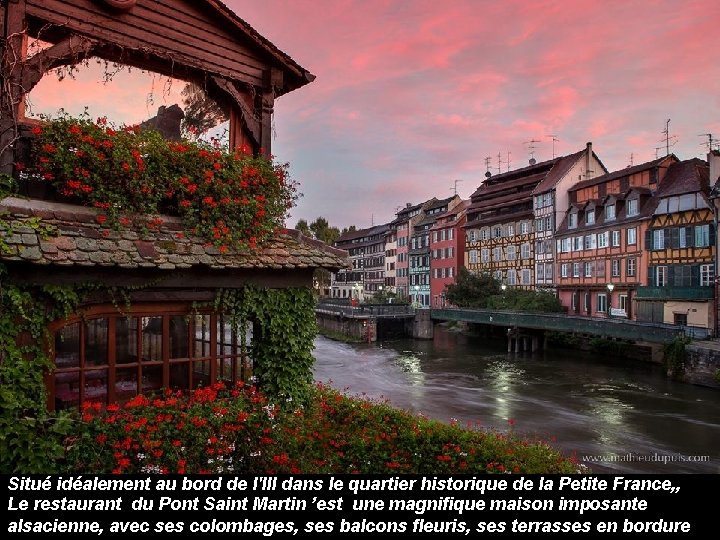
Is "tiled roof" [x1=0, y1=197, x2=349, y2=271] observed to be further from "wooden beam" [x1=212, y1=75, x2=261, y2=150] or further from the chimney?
the chimney

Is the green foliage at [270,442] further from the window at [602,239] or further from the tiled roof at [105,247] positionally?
the window at [602,239]

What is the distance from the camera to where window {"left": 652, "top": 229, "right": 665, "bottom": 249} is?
Answer: 36.8 metres

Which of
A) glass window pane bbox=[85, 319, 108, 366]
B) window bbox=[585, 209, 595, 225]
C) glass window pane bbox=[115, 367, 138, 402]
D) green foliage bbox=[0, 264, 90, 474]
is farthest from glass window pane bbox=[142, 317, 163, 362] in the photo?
window bbox=[585, 209, 595, 225]

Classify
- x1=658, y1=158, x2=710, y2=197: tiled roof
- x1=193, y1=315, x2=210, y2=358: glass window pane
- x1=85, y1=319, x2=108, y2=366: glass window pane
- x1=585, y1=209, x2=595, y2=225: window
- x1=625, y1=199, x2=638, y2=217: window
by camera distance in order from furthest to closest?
1. x1=585, y1=209, x2=595, y2=225: window
2. x1=625, y1=199, x2=638, y2=217: window
3. x1=658, y1=158, x2=710, y2=197: tiled roof
4. x1=85, y1=319, x2=108, y2=366: glass window pane
5. x1=193, y1=315, x2=210, y2=358: glass window pane

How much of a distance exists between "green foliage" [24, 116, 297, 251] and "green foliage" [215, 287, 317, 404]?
3.07ft

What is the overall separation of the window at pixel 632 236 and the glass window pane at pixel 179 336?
37308 mm

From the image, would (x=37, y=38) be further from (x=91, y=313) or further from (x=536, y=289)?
(x=536, y=289)

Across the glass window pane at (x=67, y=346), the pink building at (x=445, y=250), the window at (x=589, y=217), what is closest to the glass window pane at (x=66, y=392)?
the glass window pane at (x=67, y=346)

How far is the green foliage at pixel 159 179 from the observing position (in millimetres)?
6926

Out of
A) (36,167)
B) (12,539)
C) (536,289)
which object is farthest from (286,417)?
(536,289)

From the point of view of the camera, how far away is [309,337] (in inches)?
347

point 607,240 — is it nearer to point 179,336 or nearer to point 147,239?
point 179,336

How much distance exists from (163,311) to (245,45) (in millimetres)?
4662

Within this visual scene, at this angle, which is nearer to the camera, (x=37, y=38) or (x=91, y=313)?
(x=91, y=313)
